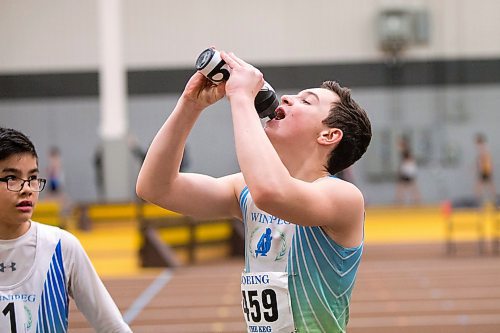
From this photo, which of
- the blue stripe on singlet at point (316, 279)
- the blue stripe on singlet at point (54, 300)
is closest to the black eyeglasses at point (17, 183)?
the blue stripe on singlet at point (54, 300)

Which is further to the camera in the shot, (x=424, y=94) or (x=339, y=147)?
(x=424, y=94)

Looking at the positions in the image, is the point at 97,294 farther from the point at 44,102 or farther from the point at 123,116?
the point at 44,102

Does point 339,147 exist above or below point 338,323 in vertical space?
above

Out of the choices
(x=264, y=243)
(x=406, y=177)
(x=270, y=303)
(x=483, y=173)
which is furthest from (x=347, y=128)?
(x=406, y=177)

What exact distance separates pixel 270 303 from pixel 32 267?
96 centimetres

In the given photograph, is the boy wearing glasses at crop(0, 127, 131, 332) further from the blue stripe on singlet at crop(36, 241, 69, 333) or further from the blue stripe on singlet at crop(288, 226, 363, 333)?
the blue stripe on singlet at crop(288, 226, 363, 333)

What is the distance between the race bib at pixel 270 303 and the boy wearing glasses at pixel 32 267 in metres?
0.70

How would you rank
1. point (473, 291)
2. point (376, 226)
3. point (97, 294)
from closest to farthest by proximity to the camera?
point (97, 294), point (473, 291), point (376, 226)

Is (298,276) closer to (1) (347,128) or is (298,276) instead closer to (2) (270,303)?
(2) (270,303)

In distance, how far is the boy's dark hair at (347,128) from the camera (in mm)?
3270

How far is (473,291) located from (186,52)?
1883 centimetres

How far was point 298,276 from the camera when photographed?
10.4 feet

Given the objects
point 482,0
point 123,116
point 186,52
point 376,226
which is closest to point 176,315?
point 376,226

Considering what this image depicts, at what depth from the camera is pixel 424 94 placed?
28.9 m
